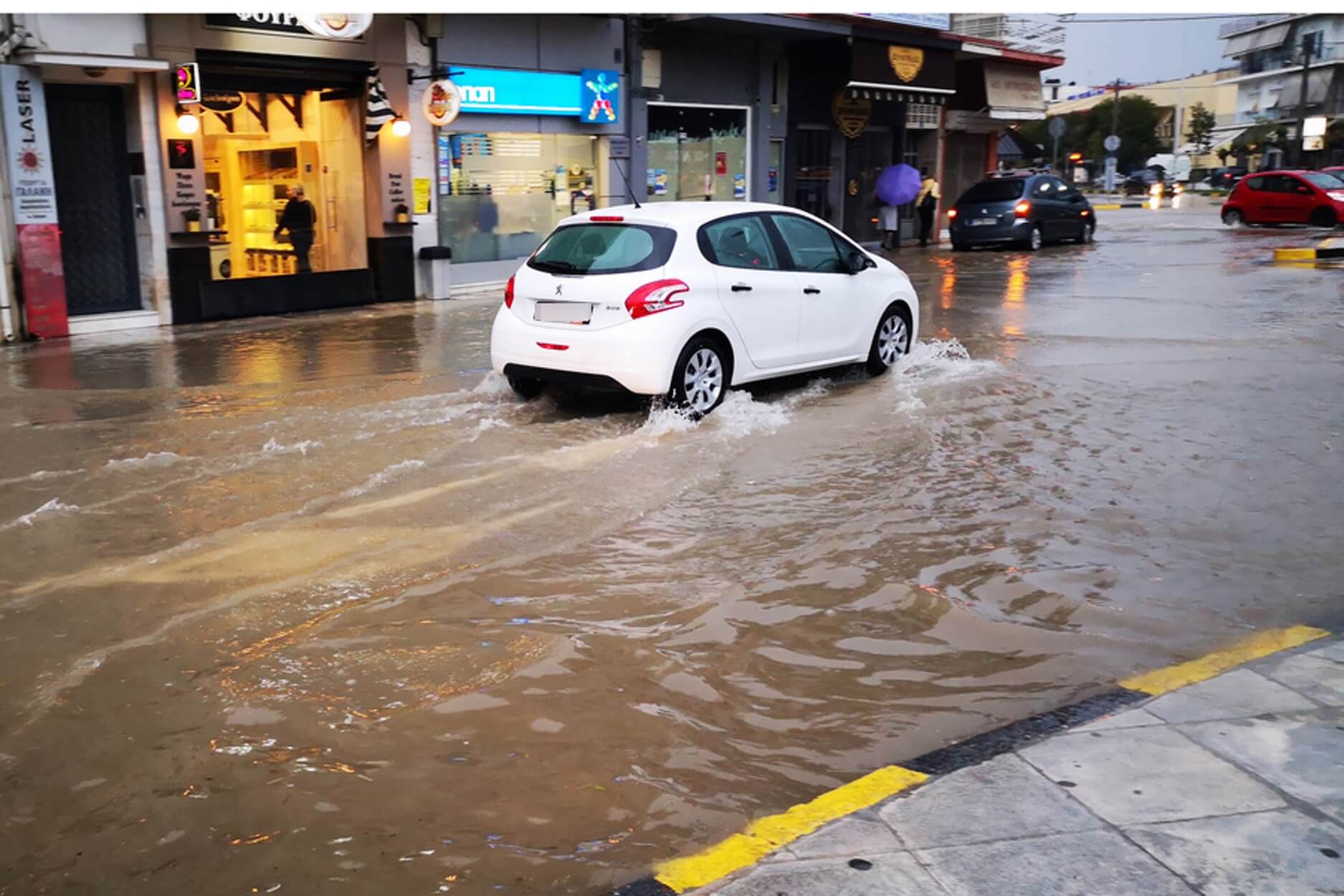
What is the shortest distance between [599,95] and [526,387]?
11987mm

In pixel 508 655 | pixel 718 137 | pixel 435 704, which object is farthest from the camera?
pixel 718 137

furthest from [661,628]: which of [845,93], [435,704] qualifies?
[845,93]

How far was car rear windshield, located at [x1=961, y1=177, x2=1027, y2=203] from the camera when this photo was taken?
26859 millimetres

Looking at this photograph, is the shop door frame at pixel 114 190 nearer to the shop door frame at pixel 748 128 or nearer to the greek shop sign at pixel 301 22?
the greek shop sign at pixel 301 22

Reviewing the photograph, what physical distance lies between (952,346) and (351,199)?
31.9ft

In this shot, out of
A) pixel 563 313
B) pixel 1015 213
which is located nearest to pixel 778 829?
pixel 563 313

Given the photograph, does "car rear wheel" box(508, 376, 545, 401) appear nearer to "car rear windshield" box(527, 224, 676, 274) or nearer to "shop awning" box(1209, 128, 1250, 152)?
"car rear windshield" box(527, 224, 676, 274)

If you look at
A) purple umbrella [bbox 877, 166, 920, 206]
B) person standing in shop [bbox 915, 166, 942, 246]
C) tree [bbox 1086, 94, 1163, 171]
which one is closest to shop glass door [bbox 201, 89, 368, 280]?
purple umbrella [bbox 877, 166, 920, 206]

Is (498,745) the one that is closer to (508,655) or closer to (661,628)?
(508,655)

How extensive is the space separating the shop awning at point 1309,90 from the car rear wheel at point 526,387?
88.7 meters

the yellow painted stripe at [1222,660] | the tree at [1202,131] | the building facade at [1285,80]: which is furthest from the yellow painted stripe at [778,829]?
the tree at [1202,131]

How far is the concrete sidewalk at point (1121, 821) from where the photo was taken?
3.33 metres

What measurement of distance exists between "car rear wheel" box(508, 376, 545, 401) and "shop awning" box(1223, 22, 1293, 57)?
105634 mm

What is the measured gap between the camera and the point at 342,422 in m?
9.07
